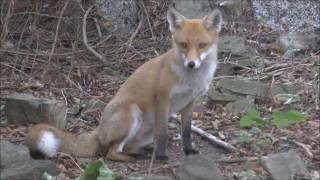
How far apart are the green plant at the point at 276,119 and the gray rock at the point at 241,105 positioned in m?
0.63

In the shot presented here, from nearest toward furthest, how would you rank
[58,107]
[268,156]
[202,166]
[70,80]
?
[202,166] < [268,156] < [58,107] < [70,80]


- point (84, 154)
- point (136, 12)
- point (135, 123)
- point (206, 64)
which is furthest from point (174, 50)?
point (136, 12)

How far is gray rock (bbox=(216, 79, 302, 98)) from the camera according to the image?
7145mm

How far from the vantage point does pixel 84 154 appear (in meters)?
5.79

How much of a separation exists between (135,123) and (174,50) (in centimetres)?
76

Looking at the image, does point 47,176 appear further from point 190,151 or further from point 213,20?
point 213,20

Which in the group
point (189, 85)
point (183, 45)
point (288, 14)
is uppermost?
point (183, 45)

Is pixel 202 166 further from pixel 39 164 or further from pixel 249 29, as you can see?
pixel 249 29

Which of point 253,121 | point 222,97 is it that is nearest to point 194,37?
point 253,121

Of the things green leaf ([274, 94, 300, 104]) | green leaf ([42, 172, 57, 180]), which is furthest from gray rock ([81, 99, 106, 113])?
green leaf ([42, 172, 57, 180])

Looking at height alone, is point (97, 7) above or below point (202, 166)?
above

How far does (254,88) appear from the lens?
727 cm

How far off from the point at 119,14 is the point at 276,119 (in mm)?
4842

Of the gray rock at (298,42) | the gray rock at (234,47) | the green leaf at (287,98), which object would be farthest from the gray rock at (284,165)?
the gray rock at (298,42)
